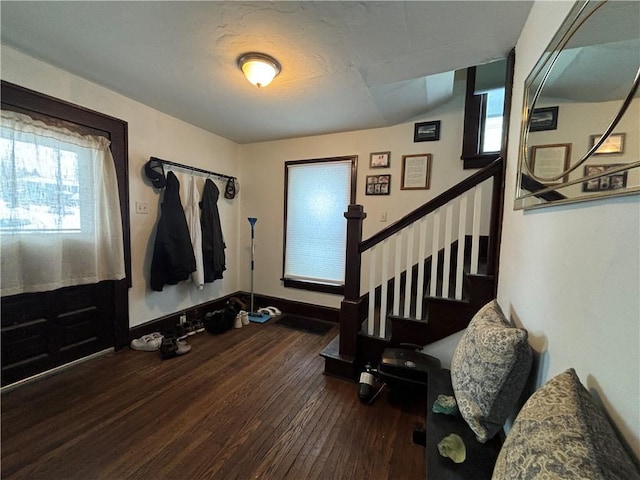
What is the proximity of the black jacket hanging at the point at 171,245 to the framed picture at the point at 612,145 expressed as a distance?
2.89 meters

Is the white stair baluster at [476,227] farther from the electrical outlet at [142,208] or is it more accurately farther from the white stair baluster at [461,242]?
the electrical outlet at [142,208]

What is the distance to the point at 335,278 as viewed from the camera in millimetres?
3172

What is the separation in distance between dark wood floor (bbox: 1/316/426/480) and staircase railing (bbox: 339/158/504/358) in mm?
506

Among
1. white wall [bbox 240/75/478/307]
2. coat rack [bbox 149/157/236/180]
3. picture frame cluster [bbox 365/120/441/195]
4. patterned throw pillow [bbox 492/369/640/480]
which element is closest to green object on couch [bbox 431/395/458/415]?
patterned throw pillow [bbox 492/369/640/480]

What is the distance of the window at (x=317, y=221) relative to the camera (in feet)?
10.2

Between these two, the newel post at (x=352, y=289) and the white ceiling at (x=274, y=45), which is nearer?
the white ceiling at (x=274, y=45)

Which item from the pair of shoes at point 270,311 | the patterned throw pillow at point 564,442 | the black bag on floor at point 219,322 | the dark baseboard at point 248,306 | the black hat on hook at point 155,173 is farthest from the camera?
the pair of shoes at point 270,311

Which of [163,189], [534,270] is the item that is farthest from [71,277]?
[534,270]

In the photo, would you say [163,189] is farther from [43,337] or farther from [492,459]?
[492,459]

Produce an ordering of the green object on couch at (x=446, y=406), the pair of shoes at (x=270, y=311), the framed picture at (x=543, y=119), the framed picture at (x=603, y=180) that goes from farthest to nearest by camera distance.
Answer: the pair of shoes at (x=270, y=311) < the green object on couch at (x=446, y=406) < the framed picture at (x=543, y=119) < the framed picture at (x=603, y=180)

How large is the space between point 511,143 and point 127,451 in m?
2.77

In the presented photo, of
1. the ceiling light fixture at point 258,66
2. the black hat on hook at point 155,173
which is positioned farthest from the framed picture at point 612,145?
the black hat on hook at point 155,173

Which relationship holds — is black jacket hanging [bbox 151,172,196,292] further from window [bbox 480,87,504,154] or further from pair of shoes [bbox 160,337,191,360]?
window [bbox 480,87,504,154]

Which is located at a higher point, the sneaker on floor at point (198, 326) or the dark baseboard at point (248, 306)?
the dark baseboard at point (248, 306)
